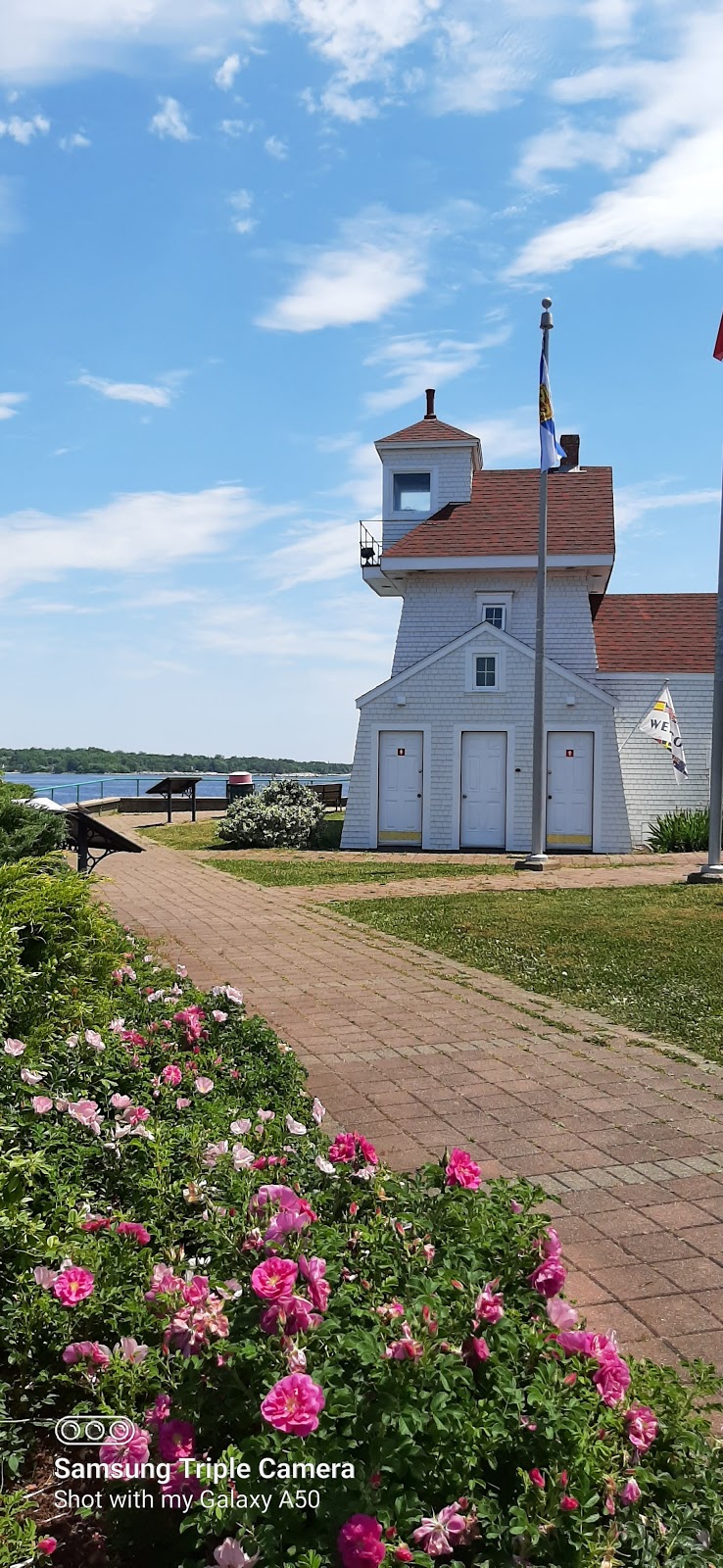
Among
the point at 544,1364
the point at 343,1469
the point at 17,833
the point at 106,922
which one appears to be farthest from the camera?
the point at 17,833

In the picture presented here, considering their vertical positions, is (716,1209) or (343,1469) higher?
→ (343,1469)

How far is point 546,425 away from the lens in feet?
63.6

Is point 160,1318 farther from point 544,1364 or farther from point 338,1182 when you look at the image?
point 544,1364

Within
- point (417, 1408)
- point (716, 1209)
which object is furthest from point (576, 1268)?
point (417, 1408)

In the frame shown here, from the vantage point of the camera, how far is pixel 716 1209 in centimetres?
443

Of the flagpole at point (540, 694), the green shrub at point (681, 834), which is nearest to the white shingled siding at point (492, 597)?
the green shrub at point (681, 834)

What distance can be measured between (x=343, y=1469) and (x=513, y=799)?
850 inches

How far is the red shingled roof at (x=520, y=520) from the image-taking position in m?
24.4

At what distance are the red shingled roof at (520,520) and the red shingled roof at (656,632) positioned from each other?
7.89ft

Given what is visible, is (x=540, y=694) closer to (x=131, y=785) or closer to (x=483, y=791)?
(x=483, y=791)

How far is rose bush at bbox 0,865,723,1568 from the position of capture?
2.01 metres

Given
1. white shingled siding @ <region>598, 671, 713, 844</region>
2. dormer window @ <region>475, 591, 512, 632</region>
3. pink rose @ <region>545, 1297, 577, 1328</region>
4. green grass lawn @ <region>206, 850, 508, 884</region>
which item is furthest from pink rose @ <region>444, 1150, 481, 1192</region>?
dormer window @ <region>475, 591, 512, 632</region>

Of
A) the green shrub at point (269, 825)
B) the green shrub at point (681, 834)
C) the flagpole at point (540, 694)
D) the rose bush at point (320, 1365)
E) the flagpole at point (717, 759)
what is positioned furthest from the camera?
the green shrub at point (269, 825)

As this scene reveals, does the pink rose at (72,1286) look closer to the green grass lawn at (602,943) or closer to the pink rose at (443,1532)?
the pink rose at (443,1532)
